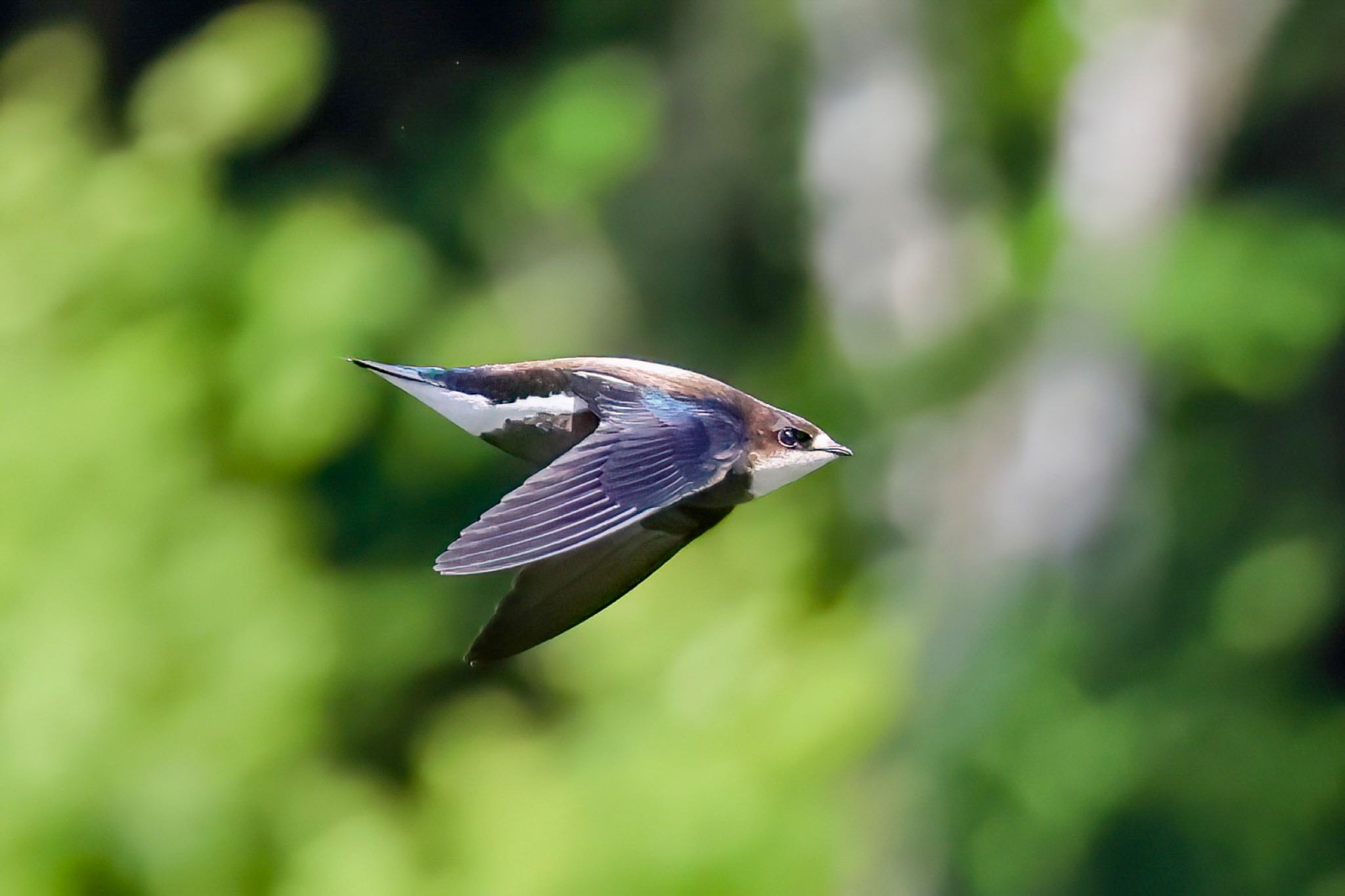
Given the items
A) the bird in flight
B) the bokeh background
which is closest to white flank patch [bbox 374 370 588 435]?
the bird in flight

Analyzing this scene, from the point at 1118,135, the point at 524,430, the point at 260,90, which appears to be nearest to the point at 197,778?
the point at 260,90

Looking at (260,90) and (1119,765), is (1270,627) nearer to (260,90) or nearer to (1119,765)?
(1119,765)

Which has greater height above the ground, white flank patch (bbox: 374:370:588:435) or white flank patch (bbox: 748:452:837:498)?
white flank patch (bbox: 374:370:588:435)

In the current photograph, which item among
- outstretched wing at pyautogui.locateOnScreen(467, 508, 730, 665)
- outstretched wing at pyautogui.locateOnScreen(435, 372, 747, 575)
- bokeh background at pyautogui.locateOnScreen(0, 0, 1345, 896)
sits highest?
outstretched wing at pyautogui.locateOnScreen(435, 372, 747, 575)

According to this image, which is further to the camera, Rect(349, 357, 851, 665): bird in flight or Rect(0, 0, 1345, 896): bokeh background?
Rect(0, 0, 1345, 896): bokeh background

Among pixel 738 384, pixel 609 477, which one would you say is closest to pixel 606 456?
pixel 609 477

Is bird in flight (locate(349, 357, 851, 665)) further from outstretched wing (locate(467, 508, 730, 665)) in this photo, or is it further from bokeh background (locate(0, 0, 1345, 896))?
bokeh background (locate(0, 0, 1345, 896))

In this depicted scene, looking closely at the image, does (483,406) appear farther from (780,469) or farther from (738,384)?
(738,384)

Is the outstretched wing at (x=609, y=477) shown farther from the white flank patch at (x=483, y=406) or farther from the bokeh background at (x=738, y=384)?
the bokeh background at (x=738, y=384)
